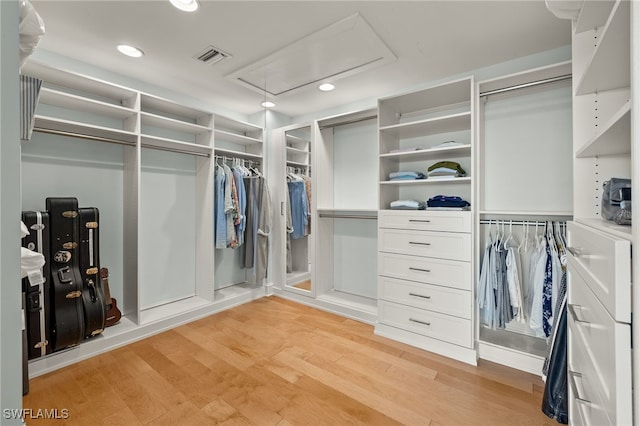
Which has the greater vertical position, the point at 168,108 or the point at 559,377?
the point at 168,108

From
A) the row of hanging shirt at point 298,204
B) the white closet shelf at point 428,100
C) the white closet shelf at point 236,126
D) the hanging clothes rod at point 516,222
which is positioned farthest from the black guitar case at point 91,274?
the hanging clothes rod at point 516,222

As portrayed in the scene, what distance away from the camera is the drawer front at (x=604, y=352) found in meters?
0.64

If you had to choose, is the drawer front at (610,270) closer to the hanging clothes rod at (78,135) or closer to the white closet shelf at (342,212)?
the white closet shelf at (342,212)

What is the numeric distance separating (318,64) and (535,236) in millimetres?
2316

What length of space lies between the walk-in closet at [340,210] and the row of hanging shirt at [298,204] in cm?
4

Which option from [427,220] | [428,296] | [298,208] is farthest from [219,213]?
[428,296]

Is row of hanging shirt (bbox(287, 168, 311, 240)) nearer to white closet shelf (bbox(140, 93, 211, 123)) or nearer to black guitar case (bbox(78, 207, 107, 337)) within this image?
white closet shelf (bbox(140, 93, 211, 123))

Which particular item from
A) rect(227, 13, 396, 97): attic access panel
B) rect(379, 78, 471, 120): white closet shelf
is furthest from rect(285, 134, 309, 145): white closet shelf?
rect(379, 78, 471, 120): white closet shelf

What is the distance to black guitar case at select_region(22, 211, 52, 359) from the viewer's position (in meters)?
1.94

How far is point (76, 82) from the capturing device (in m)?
2.30

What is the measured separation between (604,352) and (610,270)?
240 mm

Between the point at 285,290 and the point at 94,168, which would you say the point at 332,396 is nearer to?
the point at 285,290

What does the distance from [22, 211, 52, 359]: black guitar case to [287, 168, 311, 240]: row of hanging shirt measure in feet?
7.24

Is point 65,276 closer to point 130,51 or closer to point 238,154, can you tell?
point 130,51
